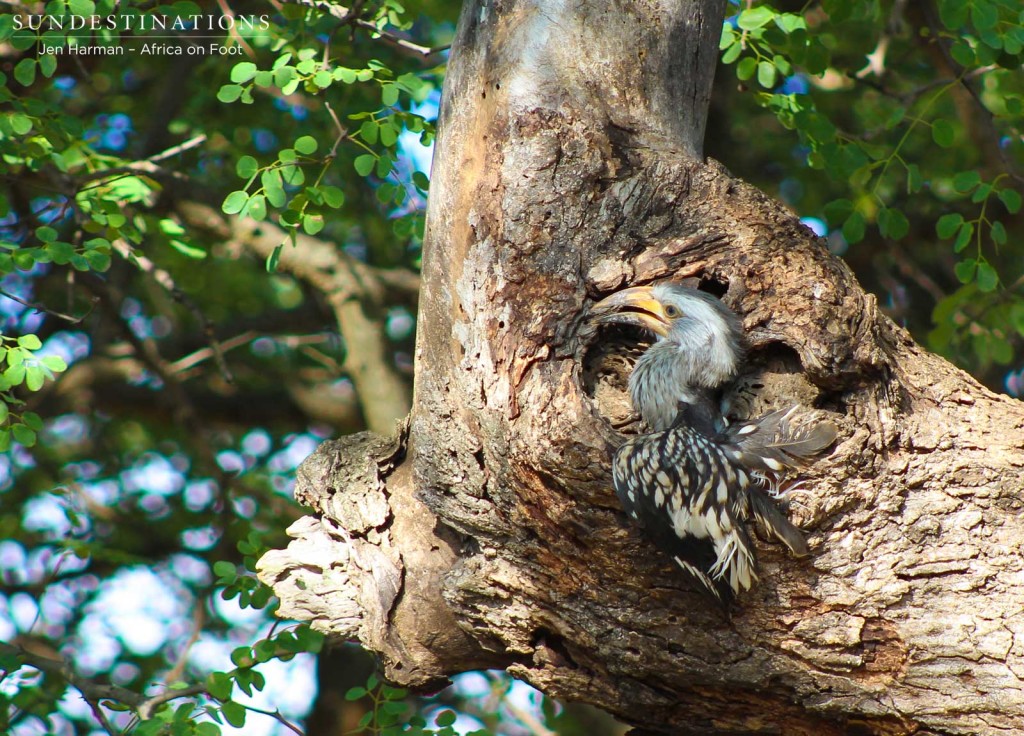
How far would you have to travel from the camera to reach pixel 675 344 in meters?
2.68

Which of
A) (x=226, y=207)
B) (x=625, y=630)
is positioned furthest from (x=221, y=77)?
(x=625, y=630)

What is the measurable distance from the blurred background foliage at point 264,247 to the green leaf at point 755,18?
0.03ft

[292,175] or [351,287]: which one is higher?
[292,175]

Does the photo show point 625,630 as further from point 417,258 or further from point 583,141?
point 417,258

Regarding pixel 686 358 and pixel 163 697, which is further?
pixel 163 697

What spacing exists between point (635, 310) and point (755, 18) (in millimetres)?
1229

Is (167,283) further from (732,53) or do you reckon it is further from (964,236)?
(964,236)

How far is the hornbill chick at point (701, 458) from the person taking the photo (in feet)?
7.84

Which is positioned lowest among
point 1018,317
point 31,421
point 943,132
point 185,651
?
point 185,651

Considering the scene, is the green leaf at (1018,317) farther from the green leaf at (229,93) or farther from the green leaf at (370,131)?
the green leaf at (229,93)

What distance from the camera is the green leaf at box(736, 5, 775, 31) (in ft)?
10.8

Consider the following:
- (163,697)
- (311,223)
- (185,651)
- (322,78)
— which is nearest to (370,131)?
(322,78)

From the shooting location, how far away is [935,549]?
2.47m

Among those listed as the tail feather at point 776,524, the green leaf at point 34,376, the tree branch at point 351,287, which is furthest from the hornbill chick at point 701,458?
the tree branch at point 351,287
